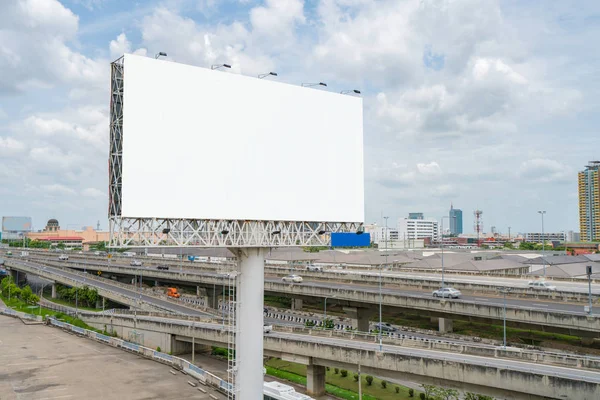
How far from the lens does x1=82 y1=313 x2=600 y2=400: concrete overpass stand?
28284mm

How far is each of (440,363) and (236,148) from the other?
2039 centimetres

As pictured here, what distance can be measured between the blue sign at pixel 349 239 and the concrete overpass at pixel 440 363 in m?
11.0

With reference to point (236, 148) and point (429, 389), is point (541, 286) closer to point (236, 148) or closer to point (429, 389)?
point (429, 389)

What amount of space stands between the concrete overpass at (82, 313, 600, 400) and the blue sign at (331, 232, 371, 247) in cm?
1103

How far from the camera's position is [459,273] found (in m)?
85.6

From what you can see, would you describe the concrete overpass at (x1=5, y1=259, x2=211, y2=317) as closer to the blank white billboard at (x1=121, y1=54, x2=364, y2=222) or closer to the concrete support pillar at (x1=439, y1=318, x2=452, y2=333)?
the concrete support pillar at (x1=439, y1=318, x2=452, y2=333)

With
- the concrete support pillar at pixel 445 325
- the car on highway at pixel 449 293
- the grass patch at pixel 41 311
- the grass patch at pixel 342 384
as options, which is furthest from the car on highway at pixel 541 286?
the grass patch at pixel 41 311

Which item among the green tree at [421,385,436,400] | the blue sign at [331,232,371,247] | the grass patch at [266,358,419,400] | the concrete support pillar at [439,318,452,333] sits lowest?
the grass patch at [266,358,419,400]

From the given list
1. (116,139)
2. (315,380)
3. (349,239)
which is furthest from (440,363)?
(116,139)

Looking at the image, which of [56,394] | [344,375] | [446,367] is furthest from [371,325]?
[56,394]

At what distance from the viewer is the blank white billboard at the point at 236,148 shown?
918 inches


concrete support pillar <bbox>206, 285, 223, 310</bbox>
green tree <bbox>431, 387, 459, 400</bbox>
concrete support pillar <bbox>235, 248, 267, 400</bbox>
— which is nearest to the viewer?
concrete support pillar <bbox>235, 248, 267, 400</bbox>

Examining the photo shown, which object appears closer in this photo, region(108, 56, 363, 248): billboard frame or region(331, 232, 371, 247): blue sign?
region(108, 56, 363, 248): billboard frame

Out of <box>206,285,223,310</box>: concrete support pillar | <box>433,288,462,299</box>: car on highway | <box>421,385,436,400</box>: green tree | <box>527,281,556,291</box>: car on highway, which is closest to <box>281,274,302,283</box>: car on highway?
<box>206,285,223,310</box>: concrete support pillar
